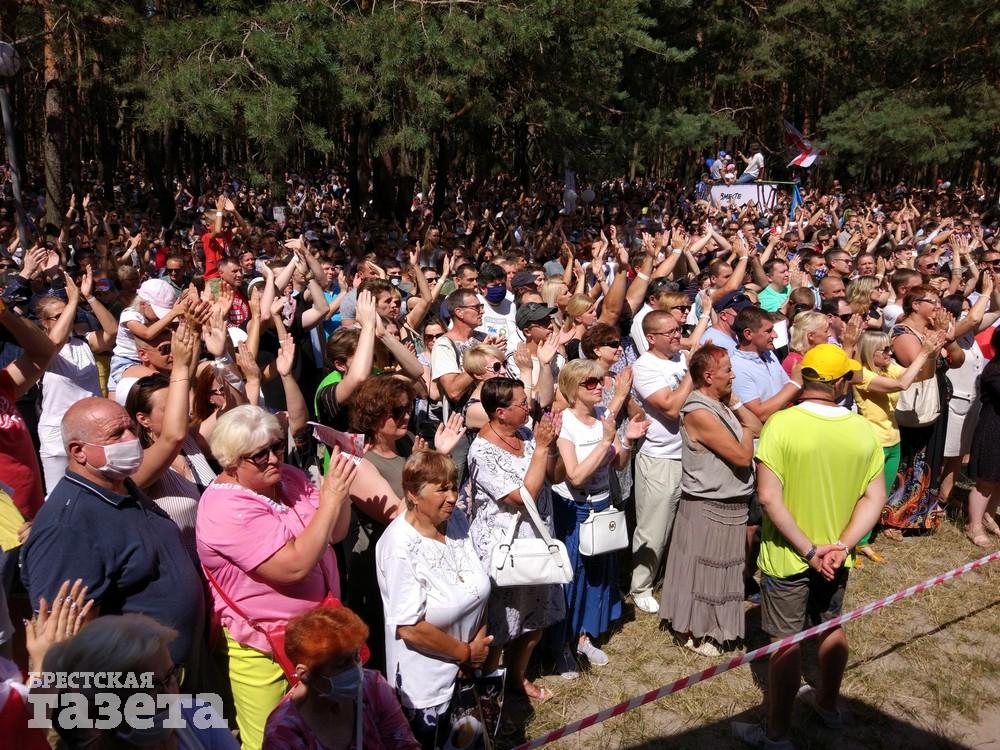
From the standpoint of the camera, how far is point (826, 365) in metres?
3.51

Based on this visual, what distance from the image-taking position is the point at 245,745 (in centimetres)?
299

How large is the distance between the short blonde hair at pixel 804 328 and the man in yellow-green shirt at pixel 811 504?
5.18ft

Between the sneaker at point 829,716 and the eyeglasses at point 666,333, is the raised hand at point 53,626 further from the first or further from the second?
the eyeglasses at point 666,333

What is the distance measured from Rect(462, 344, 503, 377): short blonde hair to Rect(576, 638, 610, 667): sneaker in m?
1.54

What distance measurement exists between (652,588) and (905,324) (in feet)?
8.50

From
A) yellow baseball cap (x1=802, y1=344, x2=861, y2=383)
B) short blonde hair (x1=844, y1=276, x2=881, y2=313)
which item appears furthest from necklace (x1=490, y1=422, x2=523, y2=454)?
short blonde hair (x1=844, y1=276, x2=881, y2=313)

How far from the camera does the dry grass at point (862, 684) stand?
3.86 m

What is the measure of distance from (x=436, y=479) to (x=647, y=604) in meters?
2.46

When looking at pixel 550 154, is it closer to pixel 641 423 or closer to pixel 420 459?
pixel 641 423

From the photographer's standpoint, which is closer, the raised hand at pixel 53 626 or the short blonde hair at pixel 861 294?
the raised hand at pixel 53 626

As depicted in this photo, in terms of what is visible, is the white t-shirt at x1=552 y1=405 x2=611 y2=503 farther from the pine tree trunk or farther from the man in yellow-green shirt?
the pine tree trunk

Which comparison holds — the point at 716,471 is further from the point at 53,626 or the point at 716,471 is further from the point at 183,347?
the point at 53,626

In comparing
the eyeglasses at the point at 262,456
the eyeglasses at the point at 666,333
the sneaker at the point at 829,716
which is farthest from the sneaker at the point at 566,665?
the eyeglasses at the point at 262,456

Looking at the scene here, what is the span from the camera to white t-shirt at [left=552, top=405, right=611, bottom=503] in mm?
4152
